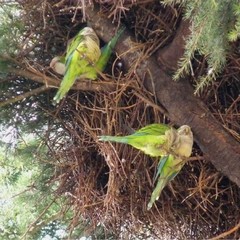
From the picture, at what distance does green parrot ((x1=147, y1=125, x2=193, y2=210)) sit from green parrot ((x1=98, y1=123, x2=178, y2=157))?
0.04 feet

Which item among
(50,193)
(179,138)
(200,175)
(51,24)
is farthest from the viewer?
(50,193)

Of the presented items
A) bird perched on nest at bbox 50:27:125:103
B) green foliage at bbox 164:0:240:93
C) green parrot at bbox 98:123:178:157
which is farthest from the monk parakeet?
green foliage at bbox 164:0:240:93

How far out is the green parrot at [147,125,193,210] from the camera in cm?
124

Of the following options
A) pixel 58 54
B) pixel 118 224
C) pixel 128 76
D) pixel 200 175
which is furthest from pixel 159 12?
pixel 118 224

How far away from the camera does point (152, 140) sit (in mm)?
1226

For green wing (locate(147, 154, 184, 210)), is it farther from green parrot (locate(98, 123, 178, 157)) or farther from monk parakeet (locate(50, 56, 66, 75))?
monk parakeet (locate(50, 56, 66, 75))

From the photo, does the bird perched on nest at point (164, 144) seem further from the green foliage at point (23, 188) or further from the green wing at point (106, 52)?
the green foliage at point (23, 188)

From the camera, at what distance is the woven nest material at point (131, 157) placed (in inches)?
53.6

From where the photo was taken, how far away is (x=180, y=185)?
4.64ft

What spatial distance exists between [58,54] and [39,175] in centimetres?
34

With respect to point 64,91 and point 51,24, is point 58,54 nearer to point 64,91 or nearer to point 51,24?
point 51,24

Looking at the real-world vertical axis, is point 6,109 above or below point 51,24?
below

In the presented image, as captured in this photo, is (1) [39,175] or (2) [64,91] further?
(1) [39,175]

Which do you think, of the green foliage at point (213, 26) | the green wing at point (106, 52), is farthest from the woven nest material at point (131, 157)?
the green foliage at point (213, 26)
